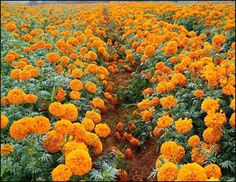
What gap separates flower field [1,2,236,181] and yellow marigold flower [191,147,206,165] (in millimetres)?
11

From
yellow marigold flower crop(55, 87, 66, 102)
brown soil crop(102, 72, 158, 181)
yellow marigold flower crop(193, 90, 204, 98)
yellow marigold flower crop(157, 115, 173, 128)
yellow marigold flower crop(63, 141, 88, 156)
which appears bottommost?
brown soil crop(102, 72, 158, 181)

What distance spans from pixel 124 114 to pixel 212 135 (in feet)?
10.6

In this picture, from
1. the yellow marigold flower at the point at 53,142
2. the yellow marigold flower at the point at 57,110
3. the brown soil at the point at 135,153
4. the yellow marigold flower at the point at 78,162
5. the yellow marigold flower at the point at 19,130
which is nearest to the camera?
the yellow marigold flower at the point at 78,162

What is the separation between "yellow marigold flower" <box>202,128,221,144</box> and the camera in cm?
437

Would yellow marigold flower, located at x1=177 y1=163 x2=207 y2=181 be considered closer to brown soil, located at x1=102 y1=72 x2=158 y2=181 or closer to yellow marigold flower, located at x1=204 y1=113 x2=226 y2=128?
yellow marigold flower, located at x1=204 y1=113 x2=226 y2=128

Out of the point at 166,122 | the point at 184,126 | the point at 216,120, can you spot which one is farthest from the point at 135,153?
the point at 216,120

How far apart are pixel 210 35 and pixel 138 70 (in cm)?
199

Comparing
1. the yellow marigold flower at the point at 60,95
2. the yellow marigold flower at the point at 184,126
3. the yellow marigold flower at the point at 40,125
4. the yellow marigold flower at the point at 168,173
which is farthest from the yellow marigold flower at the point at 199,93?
the yellow marigold flower at the point at 40,125

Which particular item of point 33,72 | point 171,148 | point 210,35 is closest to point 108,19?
point 210,35

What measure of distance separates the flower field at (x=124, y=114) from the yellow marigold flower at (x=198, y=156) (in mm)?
11

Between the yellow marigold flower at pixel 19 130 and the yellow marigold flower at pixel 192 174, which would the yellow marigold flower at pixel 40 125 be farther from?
the yellow marigold flower at pixel 192 174

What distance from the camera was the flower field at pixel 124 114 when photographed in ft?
13.3

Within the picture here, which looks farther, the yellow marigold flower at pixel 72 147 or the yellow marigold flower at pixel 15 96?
the yellow marigold flower at pixel 15 96

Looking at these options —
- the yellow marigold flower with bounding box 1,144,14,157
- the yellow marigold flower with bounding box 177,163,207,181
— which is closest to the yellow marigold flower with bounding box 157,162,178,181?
the yellow marigold flower with bounding box 177,163,207,181
